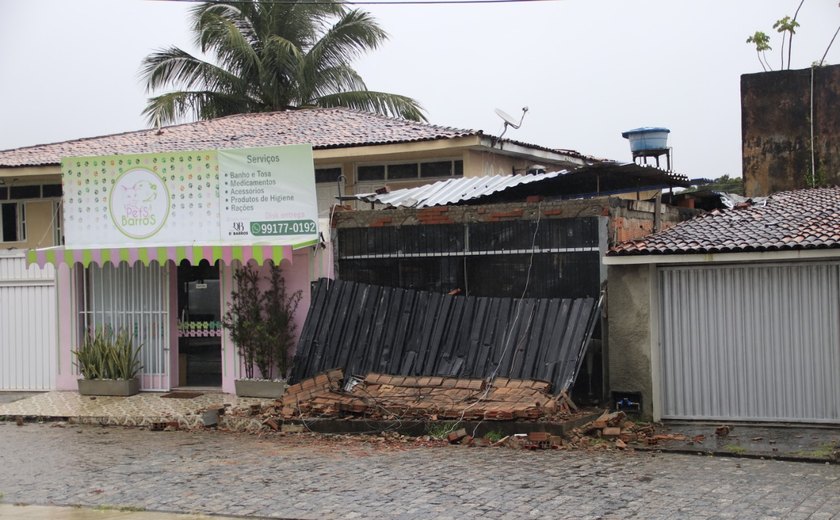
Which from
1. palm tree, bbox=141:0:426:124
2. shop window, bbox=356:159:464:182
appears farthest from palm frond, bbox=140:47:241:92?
shop window, bbox=356:159:464:182

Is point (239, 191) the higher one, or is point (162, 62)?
point (162, 62)

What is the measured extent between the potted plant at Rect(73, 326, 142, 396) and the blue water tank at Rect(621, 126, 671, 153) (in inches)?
397

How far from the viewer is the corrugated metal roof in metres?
14.4

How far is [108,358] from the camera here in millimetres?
15977

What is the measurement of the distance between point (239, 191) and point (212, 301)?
2.17m

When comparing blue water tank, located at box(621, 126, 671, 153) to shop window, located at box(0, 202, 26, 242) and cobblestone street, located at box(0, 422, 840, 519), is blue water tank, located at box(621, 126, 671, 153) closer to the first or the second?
cobblestone street, located at box(0, 422, 840, 519)

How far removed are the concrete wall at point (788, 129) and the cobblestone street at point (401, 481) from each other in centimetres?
1064

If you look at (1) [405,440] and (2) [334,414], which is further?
(2) [334,414]

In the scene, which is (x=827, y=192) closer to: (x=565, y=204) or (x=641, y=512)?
(x=565, y=204)

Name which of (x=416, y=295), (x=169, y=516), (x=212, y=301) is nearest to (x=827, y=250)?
(x=416, y=295)

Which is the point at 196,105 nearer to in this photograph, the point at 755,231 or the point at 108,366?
the point at 108,366

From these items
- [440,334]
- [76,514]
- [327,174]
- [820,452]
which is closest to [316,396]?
[440,334]

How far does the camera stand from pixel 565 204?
13250mm

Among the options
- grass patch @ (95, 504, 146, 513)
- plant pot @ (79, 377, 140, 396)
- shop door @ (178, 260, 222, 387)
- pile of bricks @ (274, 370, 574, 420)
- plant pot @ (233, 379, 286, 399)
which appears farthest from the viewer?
shop door @ (178, 260, 222, 387)
